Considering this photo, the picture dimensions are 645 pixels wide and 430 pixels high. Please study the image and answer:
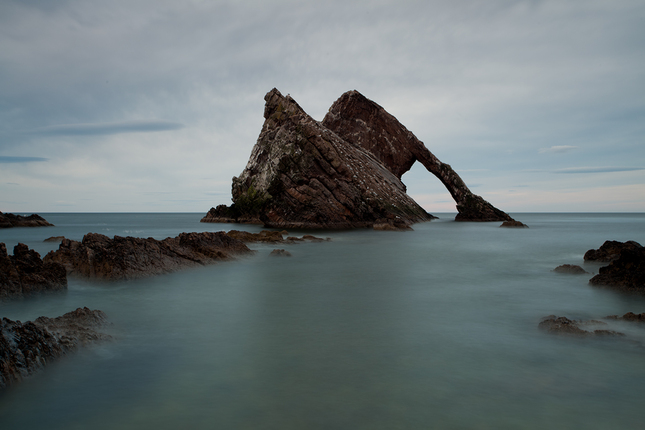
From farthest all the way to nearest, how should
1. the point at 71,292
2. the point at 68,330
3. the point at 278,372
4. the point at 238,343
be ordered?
the point at 71,292, the point at 238,343, the point at 68,330, the point at 278,372

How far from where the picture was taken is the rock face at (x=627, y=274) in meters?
8.09

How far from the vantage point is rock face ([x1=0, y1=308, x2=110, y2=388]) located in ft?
12.9

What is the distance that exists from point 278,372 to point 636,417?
11.3 ft

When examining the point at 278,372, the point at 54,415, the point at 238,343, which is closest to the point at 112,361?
the point at 54,415

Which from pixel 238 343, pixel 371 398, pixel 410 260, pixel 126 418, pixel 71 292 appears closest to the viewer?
pixel 126 418

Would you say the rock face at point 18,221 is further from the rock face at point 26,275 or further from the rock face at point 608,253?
the rock face at point 608,253

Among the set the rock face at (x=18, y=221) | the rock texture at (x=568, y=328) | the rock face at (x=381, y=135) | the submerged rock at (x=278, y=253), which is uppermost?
the rock face at (x=381, y=135)

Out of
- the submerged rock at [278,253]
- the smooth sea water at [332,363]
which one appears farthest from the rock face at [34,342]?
the submerged rock at [278,253]

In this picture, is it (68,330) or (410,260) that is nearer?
(68,330)

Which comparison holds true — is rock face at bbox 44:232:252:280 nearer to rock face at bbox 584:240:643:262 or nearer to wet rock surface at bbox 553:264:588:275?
wet rock surface at bbox 553:264:588:275

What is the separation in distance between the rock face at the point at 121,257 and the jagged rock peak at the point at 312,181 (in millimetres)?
22234

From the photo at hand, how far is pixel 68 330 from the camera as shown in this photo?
5168 mm

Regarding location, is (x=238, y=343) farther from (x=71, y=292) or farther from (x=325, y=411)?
(x=71, y=292)

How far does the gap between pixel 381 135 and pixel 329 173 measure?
646 inches
